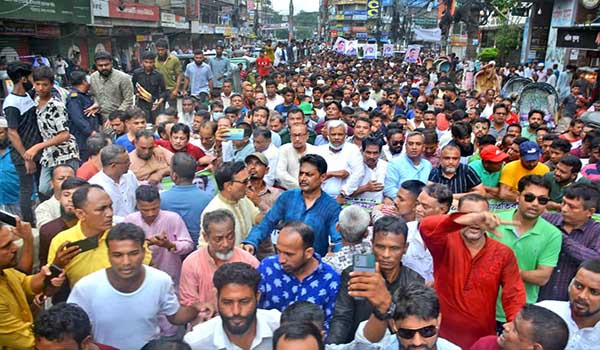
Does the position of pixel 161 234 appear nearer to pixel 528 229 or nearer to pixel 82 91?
pixel 528 229

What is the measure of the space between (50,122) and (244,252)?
9.71ft

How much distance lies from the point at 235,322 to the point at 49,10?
18.6 meters

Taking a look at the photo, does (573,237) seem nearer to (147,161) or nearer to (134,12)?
(147,161)

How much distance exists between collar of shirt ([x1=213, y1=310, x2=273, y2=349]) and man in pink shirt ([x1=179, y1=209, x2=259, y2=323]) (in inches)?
20.9

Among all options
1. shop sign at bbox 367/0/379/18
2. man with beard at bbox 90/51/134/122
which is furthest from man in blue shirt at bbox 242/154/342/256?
shop sign at bbox 367/0/379/18

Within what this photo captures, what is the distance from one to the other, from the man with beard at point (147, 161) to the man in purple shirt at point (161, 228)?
1.33m

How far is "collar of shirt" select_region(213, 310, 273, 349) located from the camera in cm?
281

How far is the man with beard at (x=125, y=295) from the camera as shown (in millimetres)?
2930

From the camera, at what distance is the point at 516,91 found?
12516 mm

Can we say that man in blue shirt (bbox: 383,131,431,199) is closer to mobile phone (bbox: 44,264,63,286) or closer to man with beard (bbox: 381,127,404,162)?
man with beard (bbox: 381,127,404,162)

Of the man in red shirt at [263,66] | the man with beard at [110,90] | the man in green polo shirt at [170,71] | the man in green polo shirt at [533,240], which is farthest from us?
the man in red shirt at [263,66]

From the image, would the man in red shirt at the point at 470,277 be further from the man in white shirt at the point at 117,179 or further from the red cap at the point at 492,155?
the man in white shirt at the point at 117,179

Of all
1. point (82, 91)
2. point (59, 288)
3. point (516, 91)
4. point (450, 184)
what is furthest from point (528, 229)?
point (516, 91)

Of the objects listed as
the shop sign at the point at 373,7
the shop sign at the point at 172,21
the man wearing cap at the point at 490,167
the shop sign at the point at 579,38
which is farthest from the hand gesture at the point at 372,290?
the shop sign at the point at 373,7
